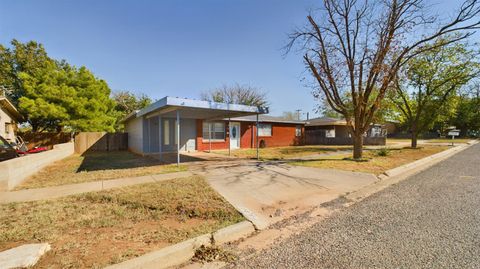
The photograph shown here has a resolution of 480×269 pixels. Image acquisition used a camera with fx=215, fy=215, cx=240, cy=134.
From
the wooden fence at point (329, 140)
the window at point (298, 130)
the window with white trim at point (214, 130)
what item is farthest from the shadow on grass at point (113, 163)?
the wooden fence at point (329, 140)

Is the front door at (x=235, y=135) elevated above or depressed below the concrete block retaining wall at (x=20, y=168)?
above

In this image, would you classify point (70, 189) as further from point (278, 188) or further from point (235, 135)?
point (235, 135)

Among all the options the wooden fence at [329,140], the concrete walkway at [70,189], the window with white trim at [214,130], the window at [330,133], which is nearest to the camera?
the concrete walkway at [70,189]

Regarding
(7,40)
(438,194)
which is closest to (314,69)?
(438,194)

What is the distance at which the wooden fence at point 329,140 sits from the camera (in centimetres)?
2480

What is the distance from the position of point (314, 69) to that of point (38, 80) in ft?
62.2

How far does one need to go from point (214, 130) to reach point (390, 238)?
14.3 meters

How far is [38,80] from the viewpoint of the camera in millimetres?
15531

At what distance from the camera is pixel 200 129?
1592 cm

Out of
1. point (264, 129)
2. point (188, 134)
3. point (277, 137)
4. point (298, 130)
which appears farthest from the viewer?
point (298, 130)

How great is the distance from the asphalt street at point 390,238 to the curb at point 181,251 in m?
0.60

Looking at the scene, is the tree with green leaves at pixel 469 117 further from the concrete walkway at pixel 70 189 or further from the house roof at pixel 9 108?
the house roof at pixel 9 108

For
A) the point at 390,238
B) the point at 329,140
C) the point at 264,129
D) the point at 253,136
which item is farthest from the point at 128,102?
the point at 390,238

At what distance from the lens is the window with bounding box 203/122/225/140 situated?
53.7 feet
